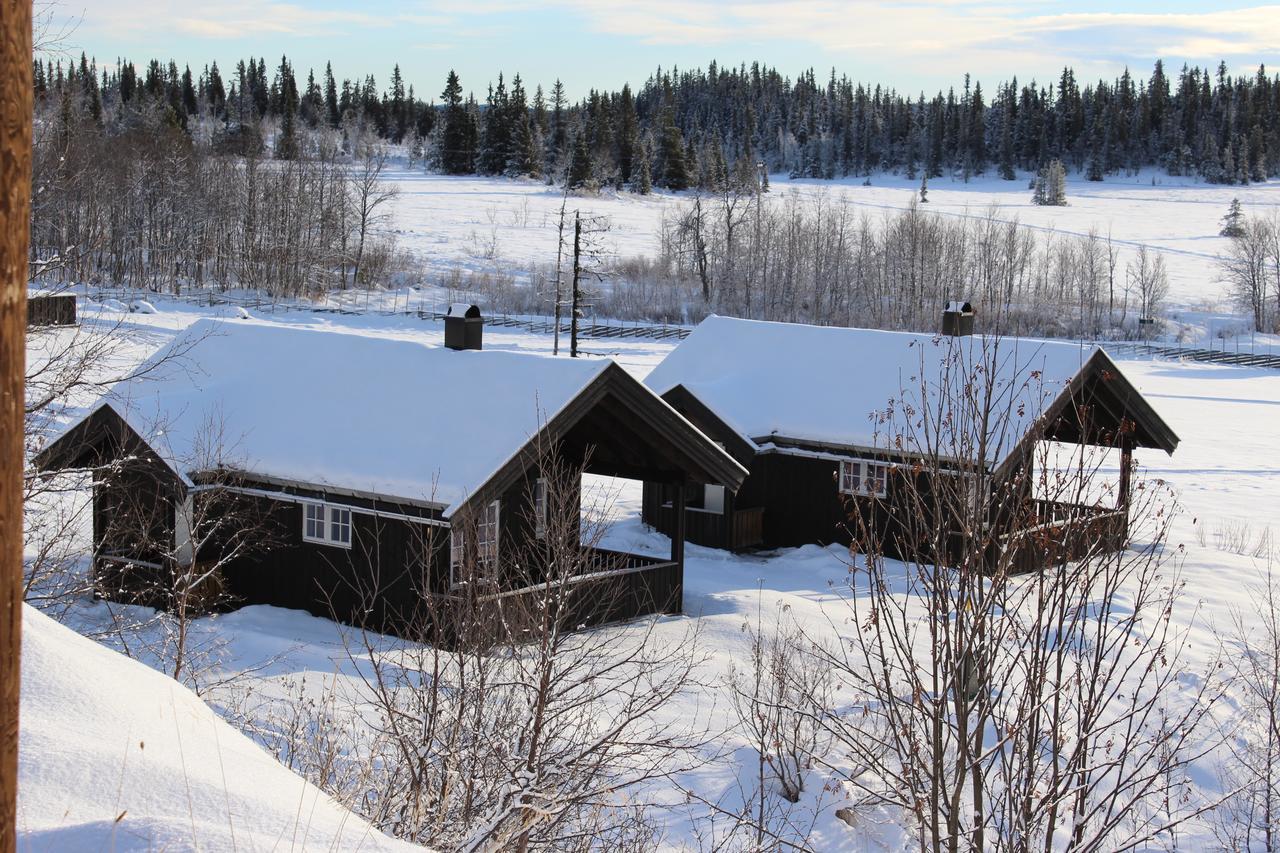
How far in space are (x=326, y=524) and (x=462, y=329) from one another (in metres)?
4.17

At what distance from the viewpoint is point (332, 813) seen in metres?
5.20

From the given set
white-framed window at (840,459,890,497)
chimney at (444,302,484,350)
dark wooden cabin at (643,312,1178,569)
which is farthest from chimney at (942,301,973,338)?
chimney at (444,302,484,350)

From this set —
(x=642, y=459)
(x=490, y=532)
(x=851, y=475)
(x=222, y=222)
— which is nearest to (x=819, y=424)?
(x=851, y=475)

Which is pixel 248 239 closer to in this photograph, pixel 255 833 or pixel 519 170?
pixel 519 170

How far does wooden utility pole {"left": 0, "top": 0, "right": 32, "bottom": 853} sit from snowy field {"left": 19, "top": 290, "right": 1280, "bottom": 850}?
1.42 m

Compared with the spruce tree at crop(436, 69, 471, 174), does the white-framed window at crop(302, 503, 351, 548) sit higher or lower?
lower

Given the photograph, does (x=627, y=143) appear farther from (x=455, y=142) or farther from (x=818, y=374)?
(x=818, y=374)

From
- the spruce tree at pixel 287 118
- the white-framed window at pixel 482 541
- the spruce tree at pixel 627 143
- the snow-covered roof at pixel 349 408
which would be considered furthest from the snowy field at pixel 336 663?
the spruce tree at pixel 627 143

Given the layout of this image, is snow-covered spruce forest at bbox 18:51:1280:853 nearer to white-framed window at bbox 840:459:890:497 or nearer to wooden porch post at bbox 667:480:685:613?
wooden porch post at bbox 667:480:685:613

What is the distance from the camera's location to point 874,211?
111m

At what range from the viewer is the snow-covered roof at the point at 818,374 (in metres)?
24.1

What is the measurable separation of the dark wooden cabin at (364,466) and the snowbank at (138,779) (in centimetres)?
982

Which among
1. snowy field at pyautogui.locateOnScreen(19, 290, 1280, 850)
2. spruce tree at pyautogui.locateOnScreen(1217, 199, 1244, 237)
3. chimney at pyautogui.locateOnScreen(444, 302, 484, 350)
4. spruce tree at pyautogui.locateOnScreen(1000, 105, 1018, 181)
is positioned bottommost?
snowy field at pyautogui.locateOnScreen(19, 290, 1280, 850)

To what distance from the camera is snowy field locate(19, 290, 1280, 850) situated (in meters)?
4.71
